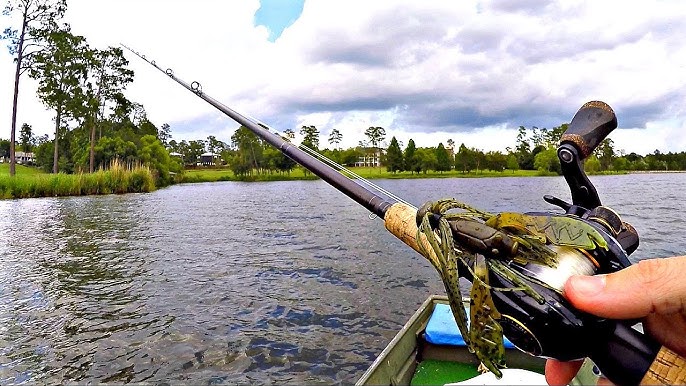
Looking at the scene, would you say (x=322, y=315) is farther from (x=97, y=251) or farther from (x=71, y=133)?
(x=71, y=133)

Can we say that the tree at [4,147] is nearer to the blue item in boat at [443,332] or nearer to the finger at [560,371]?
the blue item in boat at [443,332]

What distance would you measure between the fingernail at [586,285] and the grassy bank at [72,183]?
45.6m

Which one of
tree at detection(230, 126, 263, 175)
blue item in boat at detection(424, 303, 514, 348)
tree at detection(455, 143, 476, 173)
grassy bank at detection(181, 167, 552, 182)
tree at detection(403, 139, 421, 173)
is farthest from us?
tree at detection(455, 143, 476, 173)

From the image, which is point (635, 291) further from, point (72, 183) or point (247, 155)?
point (247, 155)

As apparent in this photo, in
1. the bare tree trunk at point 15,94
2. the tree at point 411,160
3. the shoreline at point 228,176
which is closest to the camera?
the shoreline at point 228,176

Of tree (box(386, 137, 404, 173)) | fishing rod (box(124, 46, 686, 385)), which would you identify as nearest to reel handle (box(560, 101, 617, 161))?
fishing rod (box(124, 46, 686, 385))

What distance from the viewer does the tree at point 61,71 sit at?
49.1 meters

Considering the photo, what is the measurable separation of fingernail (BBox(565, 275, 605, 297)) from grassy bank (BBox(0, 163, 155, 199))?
4559 centimetres

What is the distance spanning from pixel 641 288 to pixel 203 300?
492 inches

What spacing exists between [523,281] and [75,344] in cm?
1072

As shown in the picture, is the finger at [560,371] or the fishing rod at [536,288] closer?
the fishing rod at [536,288]

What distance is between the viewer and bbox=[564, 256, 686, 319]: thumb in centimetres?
134

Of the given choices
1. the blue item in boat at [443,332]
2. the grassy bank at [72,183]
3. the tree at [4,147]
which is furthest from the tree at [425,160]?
the blue item in boat at [443,332]

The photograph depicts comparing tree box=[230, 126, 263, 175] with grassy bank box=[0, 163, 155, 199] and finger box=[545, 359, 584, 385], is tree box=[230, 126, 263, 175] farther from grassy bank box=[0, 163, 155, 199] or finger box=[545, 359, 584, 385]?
finger box=[545, 359, 584, 385]
